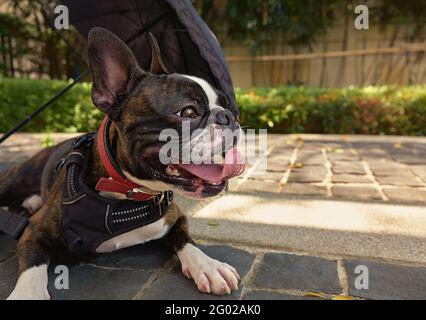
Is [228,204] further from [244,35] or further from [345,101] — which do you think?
[244,35]

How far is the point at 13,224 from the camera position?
2.07 meters

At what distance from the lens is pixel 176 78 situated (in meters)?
1.92

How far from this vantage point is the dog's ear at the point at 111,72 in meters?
1.87

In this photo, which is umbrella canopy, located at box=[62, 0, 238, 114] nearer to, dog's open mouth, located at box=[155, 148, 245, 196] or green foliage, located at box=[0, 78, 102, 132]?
dog's open mouth, located at box=[155, 148, 245, 196]

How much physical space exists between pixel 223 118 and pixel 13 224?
3.97ft

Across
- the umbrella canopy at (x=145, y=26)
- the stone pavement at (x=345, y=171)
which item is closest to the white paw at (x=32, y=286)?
the umbrella canopy at (x=145, y=26)

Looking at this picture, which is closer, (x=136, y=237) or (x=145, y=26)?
(x=136, y=237)

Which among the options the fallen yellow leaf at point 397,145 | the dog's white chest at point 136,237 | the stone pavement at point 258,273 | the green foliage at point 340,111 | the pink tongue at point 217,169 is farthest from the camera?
the green foliage at point 340,111

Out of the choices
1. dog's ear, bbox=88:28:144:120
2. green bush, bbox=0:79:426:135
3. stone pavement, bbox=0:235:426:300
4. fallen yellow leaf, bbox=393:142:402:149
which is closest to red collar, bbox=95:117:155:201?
dog's ear, bbox=88:28:144:120

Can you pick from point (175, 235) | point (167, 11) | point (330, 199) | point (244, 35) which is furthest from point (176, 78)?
point (244, 35)

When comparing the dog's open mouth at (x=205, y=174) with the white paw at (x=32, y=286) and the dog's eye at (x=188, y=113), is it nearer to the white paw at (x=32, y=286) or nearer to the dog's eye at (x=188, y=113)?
the dog's eye at (x=188, y=113)

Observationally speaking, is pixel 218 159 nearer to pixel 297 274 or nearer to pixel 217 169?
pixel 217 169

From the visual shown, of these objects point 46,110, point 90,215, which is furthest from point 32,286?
A: point 46,110

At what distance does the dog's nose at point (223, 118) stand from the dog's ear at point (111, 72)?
1.48ft
